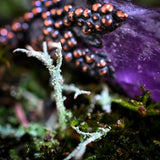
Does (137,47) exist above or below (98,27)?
below

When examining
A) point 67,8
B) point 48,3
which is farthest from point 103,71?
point 48,3

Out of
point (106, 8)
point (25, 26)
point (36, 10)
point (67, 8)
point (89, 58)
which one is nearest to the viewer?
point (106, 8)

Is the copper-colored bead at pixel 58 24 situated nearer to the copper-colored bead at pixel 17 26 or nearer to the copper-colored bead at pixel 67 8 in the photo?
the copper-colored bead at pixel 67 8

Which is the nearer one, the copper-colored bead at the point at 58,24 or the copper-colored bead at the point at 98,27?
the copper-colored bead at the point at 98,27

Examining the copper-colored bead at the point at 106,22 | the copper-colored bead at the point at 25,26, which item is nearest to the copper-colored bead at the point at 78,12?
the copper-colored bead at the point at 106,22

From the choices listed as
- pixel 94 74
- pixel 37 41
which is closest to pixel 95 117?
pixel 94 74

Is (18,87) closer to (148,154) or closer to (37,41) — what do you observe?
(37,41)

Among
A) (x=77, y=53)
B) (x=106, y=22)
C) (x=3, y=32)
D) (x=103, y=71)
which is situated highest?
(x=106, y=22)

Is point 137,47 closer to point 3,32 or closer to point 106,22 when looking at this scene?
point 106,22
